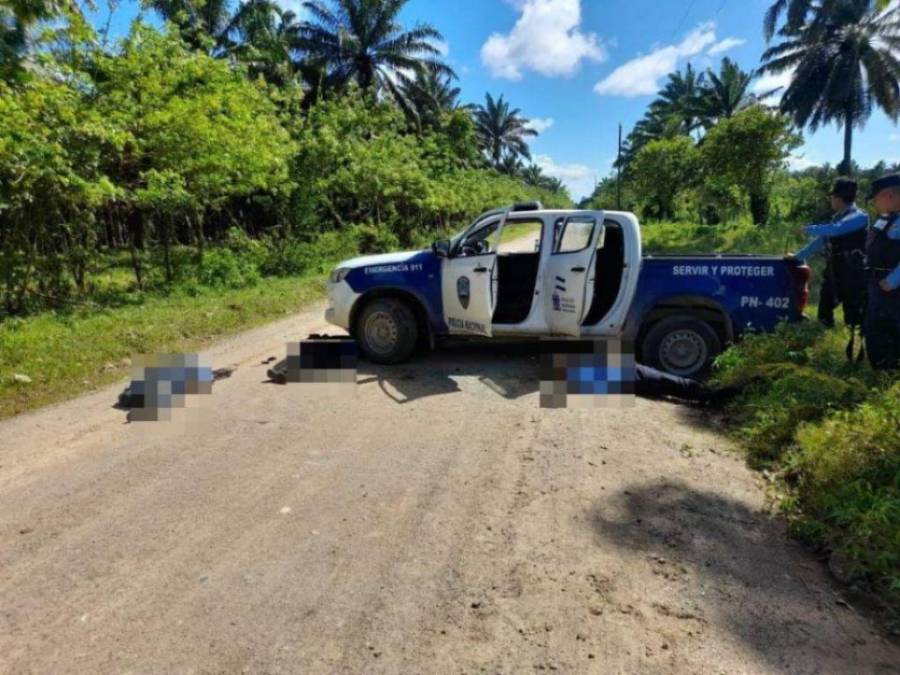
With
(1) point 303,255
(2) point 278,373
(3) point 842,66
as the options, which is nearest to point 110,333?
(2) point 278,373

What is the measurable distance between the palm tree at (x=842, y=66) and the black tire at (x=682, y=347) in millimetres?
36220

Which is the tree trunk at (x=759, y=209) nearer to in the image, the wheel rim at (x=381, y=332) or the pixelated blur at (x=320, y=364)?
the wheel rim at (x=381, y=332)

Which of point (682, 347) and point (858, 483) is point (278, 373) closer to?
point (682, 347)

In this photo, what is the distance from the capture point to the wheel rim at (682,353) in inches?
241

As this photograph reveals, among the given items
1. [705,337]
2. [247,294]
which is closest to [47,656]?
[705,337]

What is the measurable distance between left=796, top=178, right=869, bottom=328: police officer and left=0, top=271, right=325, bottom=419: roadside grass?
7824mm

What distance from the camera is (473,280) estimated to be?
6.32 m

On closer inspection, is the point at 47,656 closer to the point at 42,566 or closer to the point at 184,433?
the point at 42,566

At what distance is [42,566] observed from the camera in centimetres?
312

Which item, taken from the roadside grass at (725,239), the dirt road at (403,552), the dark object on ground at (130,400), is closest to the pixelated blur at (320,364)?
the dirt road at (403,552)

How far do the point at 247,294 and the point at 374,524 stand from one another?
31.0ft

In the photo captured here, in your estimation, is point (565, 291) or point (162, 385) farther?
point (565, 291)

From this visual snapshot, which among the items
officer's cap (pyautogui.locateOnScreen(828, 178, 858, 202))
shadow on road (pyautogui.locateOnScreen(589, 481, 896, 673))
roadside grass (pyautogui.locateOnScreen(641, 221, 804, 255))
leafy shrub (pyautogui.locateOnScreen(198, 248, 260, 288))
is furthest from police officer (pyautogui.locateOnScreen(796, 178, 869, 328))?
leafy shrub (pyautogui.locateOnScreen(198, 248, 260, 288))

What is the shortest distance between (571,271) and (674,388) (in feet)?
5.12
